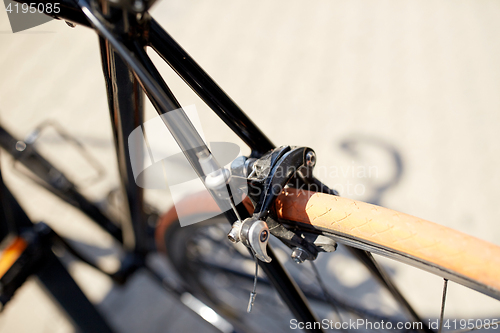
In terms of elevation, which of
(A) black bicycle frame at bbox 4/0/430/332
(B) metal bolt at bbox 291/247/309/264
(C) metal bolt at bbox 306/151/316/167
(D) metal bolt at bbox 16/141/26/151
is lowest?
(B) metal bolt at bbox 291/247/309/264

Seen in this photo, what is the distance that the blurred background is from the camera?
141 centimetres

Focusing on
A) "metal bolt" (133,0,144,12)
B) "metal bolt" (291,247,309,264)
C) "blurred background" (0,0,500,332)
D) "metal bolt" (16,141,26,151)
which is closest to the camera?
"metal bolt" (133,0,144,12)

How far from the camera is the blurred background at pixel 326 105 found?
1407 millimetres

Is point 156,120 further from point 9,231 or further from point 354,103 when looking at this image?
point 354,103

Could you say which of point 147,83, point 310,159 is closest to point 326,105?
point 310,159

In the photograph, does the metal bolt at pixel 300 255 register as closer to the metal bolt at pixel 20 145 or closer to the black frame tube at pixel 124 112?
the black frame tube at pixel 124 112

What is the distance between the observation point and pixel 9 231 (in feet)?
3.21

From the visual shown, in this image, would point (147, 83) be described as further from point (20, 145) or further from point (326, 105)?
point (326, 105)

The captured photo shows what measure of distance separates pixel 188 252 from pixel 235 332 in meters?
0.32

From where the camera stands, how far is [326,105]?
2031 millimetres

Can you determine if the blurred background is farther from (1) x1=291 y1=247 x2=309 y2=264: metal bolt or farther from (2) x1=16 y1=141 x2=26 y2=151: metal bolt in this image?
(1) x1=291 y1=247 x2=309 y2=264: metal bolt

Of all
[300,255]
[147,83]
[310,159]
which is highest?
[147,83]

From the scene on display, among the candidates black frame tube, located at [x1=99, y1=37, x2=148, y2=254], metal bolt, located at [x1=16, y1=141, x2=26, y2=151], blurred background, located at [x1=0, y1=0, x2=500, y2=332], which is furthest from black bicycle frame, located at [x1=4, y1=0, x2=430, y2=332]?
blurred background, located at [x1=0, y1=0, x2=500, y2=332]

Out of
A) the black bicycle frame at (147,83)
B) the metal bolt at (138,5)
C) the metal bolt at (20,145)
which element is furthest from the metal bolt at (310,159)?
the metal bolt at (20,145)
